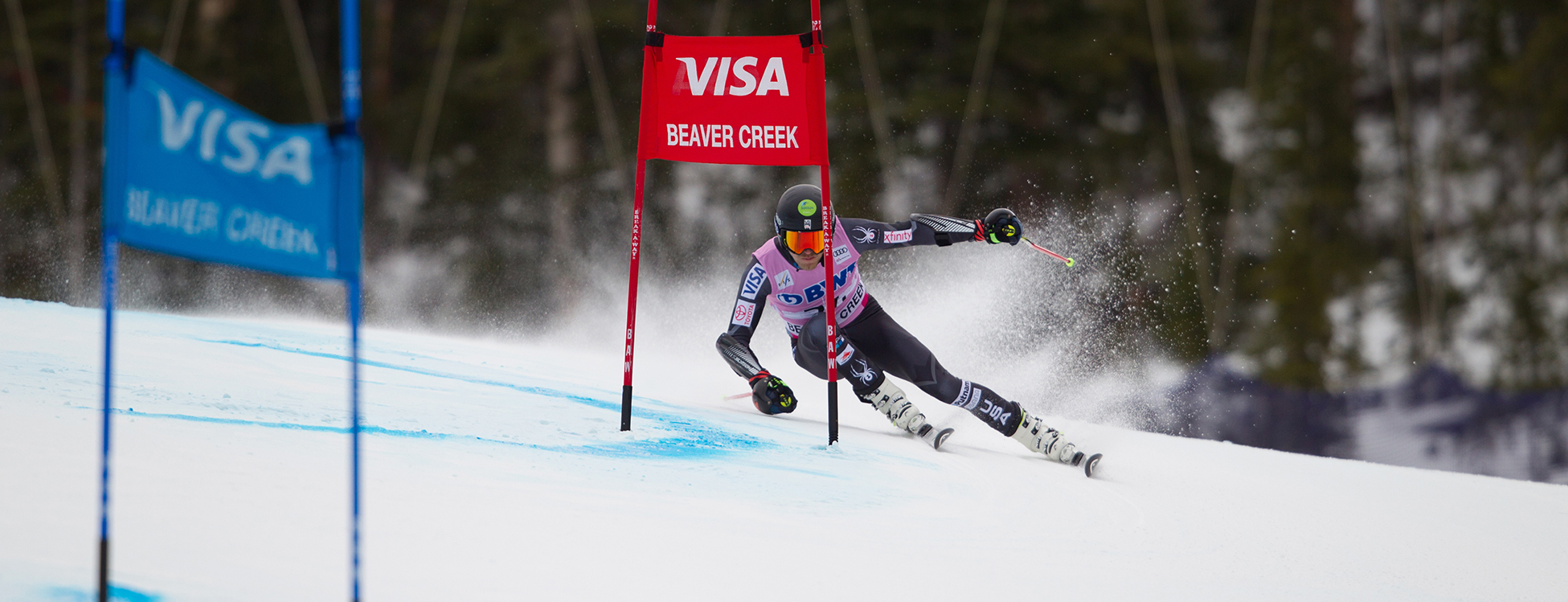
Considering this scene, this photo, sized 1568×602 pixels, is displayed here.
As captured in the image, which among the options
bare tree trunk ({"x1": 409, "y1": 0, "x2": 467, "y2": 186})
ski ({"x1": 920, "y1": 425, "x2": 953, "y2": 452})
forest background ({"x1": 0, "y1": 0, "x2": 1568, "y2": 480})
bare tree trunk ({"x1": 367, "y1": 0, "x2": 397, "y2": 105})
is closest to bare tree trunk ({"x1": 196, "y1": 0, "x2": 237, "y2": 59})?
forest background ({"x1": 0, "y1": 0, "x2": 1568, "y2": 480})

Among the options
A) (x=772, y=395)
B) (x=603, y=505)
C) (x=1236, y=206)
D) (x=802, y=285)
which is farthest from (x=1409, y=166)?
(x=603, y=505)

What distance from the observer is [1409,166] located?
9.31 metres

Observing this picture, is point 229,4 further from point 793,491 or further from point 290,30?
point 793,491

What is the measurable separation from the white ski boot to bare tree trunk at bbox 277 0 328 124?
364 inches

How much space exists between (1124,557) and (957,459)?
1.33m

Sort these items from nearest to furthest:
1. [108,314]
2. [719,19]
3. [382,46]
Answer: [108,314]
[719,19]
[382,46]

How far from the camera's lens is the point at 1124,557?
2982 mm

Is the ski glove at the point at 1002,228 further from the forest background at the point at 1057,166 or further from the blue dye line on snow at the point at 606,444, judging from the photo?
the forest background at the point at 1057,166

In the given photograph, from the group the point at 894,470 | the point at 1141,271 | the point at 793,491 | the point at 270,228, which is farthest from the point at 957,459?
the point at 1141,271

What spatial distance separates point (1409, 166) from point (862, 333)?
276 inches

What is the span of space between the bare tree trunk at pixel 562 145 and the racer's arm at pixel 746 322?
579 centimetres

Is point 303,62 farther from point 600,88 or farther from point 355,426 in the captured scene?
point 355,426

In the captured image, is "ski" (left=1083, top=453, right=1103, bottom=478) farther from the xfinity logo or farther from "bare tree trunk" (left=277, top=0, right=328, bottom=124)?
"bare tree trunk" (left=277, top=0, right=328, bottom=124)

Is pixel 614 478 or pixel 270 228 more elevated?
pixel 270 228
